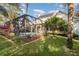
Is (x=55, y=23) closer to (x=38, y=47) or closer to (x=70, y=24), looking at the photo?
(x=70, y=24)

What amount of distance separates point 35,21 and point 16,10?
0.68 feet

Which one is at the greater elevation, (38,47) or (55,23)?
(55,23)

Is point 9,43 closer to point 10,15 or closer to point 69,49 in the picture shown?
point 10,15

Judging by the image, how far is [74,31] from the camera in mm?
1790

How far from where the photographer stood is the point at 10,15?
1802 mm

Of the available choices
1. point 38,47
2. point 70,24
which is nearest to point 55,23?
point 70,24

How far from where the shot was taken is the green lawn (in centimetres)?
177

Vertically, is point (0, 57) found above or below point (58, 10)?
below

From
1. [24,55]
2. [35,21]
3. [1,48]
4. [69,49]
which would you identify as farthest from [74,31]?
[1,48]

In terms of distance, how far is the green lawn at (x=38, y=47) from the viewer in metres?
1.77

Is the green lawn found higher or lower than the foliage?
lower

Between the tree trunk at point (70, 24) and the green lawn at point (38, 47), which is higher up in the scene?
the tree trunk at point (70, 24)

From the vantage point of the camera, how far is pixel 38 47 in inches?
70.2

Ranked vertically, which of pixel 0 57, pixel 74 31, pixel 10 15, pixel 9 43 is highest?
pixel 10 15
